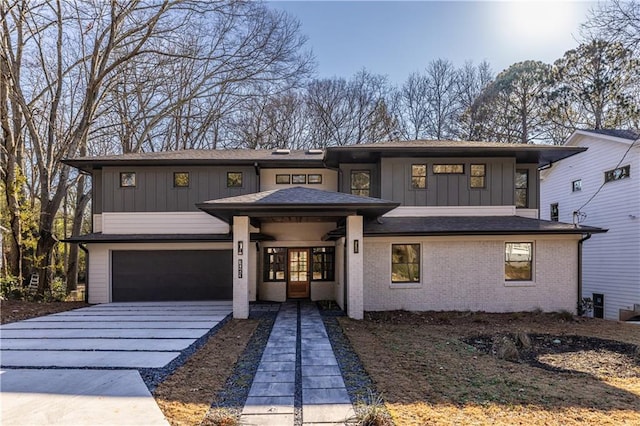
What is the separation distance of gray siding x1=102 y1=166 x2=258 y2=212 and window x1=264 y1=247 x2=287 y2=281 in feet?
7.31

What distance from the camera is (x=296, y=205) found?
843cm

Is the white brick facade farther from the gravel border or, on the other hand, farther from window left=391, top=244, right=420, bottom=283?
the gravel border

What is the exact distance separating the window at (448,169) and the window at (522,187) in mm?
2255

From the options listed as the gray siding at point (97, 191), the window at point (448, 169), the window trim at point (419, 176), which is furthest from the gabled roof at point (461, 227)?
the gray siding at point (97, 191)

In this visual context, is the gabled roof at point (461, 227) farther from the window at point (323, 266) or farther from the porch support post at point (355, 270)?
the window at point (323, 266)

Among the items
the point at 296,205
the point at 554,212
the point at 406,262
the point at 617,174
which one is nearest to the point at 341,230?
the point at 406,262

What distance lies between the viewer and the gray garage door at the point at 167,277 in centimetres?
1234

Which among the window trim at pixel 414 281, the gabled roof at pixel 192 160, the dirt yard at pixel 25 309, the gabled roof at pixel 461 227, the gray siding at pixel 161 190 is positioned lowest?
the dirt yard at pixel 25 309

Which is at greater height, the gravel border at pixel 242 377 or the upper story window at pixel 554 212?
the upper story window at pixel 554 212

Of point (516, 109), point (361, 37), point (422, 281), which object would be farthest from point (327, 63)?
point (422, 281)

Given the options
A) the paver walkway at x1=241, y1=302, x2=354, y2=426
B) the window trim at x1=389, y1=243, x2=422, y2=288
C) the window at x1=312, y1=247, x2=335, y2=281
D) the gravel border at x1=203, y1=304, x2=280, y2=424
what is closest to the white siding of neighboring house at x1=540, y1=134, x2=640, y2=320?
the window trim at x1=389, y1=243, x2=422, y2=288

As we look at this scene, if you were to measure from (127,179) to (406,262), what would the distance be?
963cm

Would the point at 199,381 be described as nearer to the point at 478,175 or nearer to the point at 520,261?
the point at 520,261

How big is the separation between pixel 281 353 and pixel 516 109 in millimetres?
22203
